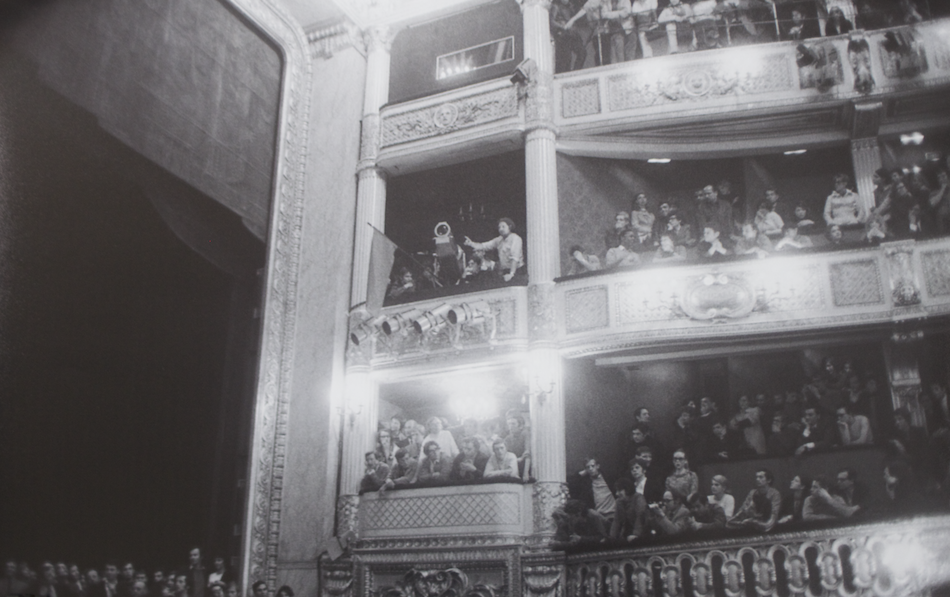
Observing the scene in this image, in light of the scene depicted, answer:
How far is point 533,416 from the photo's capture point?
10.8 metres

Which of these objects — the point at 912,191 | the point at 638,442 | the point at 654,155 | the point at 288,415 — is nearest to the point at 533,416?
the point at 638,442

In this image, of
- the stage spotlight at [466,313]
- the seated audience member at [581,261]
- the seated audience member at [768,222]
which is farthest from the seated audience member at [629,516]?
the seated audience member at [768,222]

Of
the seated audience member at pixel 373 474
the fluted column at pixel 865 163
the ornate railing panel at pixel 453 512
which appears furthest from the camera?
the fluted column at pixel 865 163

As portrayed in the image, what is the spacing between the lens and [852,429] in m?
9.35

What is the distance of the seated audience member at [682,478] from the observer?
9.26 metres

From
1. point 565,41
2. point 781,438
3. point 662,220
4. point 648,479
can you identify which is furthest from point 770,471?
point 565,41

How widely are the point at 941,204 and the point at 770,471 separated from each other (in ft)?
13.0

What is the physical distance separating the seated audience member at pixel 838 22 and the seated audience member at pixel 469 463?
7.24 meters

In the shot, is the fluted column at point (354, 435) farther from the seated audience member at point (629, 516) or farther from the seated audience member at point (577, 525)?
the seated audience member at point (629, 516)

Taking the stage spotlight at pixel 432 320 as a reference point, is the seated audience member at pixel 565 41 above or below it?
above

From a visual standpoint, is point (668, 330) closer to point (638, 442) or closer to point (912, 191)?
point (638, 442)

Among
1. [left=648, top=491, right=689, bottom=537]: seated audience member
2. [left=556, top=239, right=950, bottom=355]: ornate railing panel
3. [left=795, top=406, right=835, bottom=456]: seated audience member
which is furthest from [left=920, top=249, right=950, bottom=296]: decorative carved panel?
[left=648, top=491, right=689, bottom=537]: seated audience member

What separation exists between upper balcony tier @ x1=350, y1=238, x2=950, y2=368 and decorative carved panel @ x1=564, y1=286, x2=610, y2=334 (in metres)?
0.01

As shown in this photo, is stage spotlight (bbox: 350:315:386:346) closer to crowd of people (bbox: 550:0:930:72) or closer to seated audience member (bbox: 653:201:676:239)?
seated audience member (bbox: 653:201:676:239)
